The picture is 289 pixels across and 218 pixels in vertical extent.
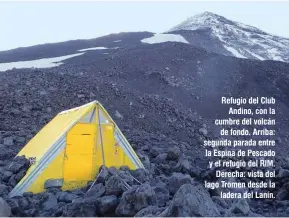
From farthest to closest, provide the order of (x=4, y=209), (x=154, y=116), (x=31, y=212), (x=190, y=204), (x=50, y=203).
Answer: (x=154, y=116)
(x=50, y=203)
(x=31, y=212)
(x=4, y=209)
(x=190, y=204)

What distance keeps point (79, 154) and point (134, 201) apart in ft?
9.45

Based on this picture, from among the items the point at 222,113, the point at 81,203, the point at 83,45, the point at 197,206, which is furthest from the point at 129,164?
the point at 83,45

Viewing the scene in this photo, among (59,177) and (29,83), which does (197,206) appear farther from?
(29,83)

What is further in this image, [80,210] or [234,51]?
[234,51]

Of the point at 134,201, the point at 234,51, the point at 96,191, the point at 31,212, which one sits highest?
the point at 234,51

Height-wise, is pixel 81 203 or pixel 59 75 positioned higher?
pixel 59 75

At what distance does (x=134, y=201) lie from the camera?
18.4ft

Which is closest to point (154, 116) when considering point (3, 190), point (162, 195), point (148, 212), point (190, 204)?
point (3, 190)

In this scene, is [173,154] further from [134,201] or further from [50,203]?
[134,201]

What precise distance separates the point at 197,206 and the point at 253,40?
50.5 meters

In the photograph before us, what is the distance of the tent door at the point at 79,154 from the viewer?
7.99 metres

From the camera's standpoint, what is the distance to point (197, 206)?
486 centimetres

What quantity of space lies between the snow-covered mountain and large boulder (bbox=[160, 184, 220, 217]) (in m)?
38.8

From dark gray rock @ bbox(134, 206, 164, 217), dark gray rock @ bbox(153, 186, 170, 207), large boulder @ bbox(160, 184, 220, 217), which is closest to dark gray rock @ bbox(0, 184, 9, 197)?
dark gray rock @ bbox(153, 186, 170, 207)
